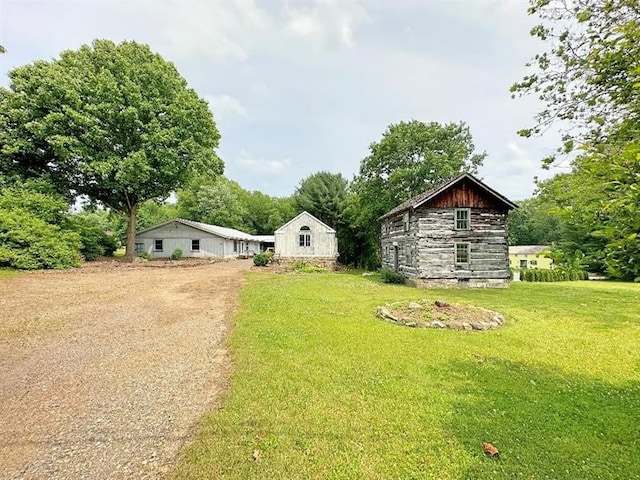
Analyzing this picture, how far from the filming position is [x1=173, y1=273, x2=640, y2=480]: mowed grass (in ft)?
12.7

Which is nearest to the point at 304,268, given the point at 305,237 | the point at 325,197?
the point at 305,237

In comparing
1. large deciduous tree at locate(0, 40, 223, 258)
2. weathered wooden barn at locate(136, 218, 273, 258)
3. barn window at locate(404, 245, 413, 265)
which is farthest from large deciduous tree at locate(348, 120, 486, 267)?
weathered wooden barn at locate(136, 218, 273, 258)

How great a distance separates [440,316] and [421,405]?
18.6 ft

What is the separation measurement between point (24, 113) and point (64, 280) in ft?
52.1

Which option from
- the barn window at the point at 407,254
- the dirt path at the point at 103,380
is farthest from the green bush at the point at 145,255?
the barn window at the point at 407,254

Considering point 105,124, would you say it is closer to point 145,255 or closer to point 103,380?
point 145,255

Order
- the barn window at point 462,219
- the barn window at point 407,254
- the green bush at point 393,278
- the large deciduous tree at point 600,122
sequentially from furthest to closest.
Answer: the green bush at point 393,278
the barn window at point 407,254
the barn window at point 462,219
the large deciduous tree at point 600,122

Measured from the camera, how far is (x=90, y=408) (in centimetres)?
509

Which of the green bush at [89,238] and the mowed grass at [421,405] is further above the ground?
the green bush at [89,238]

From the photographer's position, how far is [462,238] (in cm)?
1984

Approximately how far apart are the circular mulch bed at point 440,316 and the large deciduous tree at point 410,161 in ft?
67.7

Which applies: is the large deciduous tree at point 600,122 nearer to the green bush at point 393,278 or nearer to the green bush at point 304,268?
the green bush at point 393,278

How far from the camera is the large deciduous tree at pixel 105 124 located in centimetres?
2461

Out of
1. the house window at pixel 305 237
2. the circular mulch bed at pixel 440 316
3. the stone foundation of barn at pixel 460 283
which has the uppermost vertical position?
the house window at pixel 305 237
